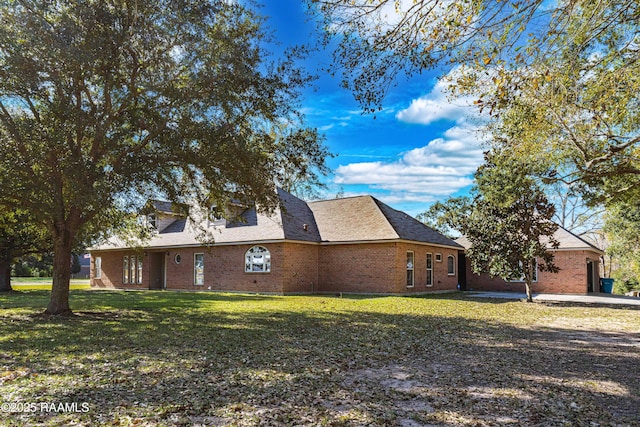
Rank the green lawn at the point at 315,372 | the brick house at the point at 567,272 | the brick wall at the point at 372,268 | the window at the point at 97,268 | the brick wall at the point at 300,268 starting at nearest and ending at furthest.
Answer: the green lawn at the point at 315,372 < the brick wall at the point at 372,268 < the brick wall at the point at 300,268 < the brick house at the point at 567,272 < the window at the point at 97,268

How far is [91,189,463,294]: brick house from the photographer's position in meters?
21.2

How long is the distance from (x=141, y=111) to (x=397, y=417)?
8787mm

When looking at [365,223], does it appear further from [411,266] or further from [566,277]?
[566,277]

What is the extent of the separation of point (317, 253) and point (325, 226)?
164 cm

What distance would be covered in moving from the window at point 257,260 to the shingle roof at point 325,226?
676 millimetres

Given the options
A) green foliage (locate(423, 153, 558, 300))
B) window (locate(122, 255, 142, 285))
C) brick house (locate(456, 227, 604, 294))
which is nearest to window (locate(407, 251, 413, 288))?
green foliage (locate(423, 153, 558, 300))

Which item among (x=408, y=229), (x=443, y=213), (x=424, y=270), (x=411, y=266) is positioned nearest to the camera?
(x=411, y=266)

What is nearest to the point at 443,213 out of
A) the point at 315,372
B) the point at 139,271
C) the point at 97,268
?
the point at 139,271

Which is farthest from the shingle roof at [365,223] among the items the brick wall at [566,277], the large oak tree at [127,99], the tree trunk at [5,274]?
the tree trunk at [5,274]

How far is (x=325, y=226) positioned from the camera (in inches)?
947

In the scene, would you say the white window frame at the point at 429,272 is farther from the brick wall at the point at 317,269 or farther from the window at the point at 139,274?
the window at the point at 139,274

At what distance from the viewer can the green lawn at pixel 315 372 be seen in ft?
15.0

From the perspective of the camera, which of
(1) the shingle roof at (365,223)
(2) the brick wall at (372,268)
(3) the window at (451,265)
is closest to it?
(2) the brick wall at (372,268)

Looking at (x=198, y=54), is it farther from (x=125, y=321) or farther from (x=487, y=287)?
(x=487, y=287)
